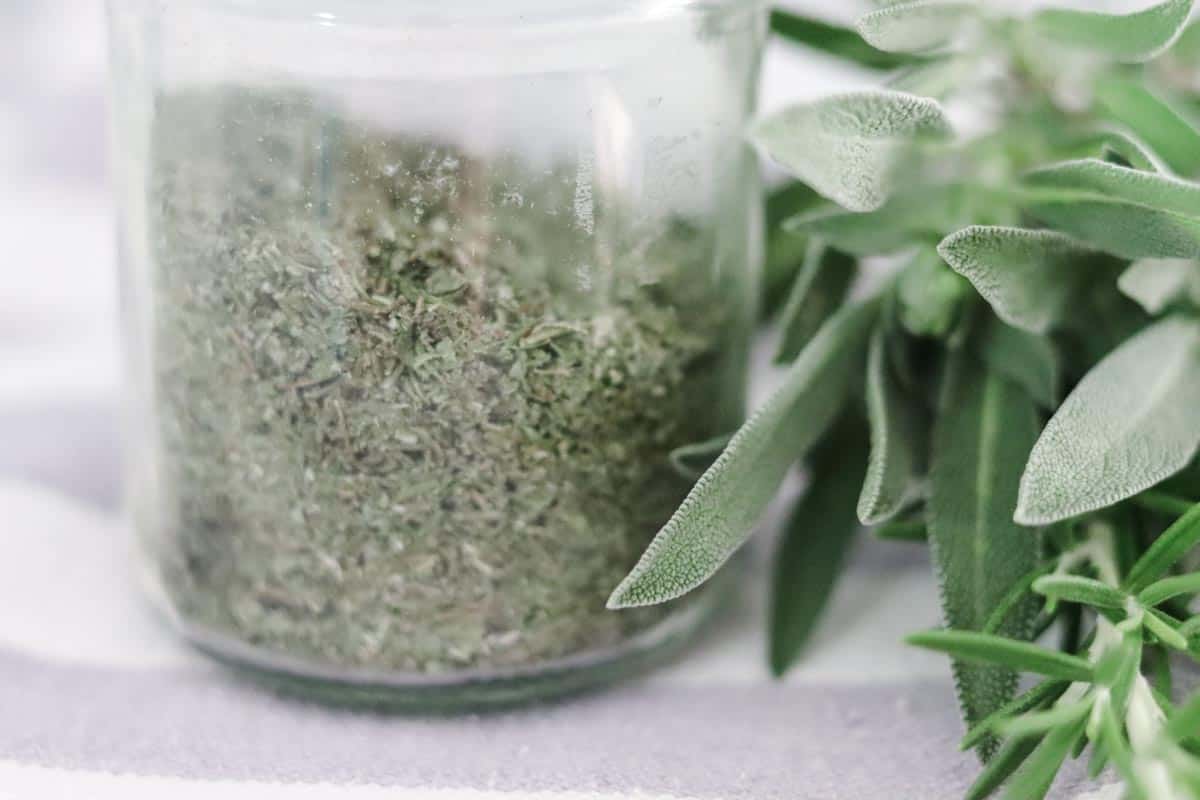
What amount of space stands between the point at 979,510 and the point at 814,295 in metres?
0.12

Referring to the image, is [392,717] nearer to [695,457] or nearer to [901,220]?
[695,457]

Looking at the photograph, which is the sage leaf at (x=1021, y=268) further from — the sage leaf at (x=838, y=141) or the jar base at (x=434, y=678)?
the jar base at (x=434, y=678)

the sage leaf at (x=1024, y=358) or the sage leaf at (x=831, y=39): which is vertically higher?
the sage leaf at (x=831, y=39)

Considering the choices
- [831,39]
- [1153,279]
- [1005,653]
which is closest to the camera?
[1005,653]

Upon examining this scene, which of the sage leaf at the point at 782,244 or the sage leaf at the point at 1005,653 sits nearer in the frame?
the sage leaf at the point at 1005,653

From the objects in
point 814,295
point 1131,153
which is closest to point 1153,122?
point 1131,153

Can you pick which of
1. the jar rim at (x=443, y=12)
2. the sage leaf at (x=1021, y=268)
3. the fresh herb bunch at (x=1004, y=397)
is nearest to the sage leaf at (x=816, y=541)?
the fresh herb bunch at (x=1004, y=397)

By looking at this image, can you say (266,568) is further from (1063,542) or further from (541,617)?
(1063,542)

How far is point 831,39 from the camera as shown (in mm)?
608

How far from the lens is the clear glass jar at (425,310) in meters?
0.46

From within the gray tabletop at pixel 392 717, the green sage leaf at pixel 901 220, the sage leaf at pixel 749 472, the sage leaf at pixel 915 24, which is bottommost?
the gray tabletop at pixel 392 717

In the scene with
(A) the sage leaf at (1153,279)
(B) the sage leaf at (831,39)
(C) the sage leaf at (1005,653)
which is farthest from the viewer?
(B) the sage leaf at (831,39)

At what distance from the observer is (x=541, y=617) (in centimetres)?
51

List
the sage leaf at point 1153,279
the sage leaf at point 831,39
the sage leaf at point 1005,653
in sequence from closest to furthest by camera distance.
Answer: the sage leaf at point 1005,653, the sage leaf at point 1153,279, the sage leaf at point 831,39
